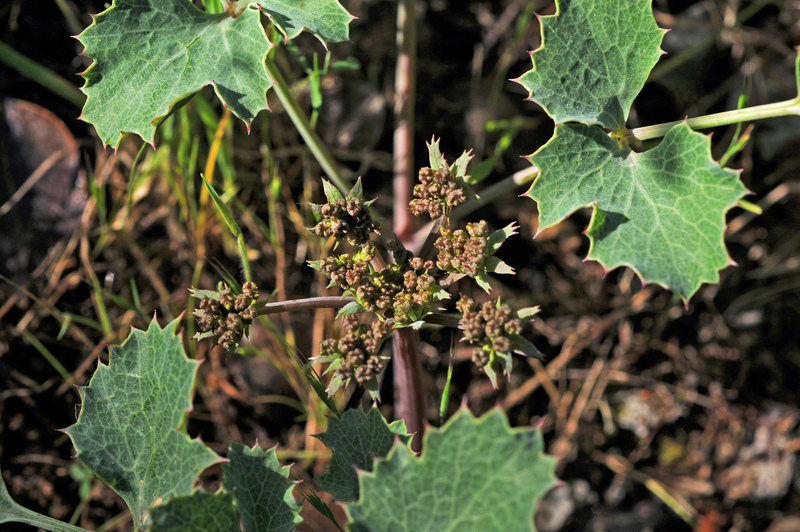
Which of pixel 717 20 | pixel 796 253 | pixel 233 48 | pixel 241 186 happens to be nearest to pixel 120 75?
pixel 233 48

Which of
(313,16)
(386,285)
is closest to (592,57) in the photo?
(313,16)

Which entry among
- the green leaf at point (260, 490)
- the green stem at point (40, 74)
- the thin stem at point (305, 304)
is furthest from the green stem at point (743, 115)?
the green stem at point (40, 74)

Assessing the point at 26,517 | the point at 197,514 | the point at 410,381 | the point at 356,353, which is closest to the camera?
the point at 197,514

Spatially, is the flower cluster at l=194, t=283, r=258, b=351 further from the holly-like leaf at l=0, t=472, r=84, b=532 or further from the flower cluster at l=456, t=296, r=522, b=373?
the holly-like leaf at l=0, t=472, r=84, b=532

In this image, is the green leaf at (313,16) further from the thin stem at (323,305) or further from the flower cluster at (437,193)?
the thin stem at (323,305)

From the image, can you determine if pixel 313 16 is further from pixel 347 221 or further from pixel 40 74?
pixel 40 74

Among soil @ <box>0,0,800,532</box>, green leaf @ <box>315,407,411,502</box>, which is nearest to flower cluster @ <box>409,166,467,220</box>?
A: green leaf @ <box>315,407,411,502</box>

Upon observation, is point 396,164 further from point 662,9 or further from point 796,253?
point 796,253
